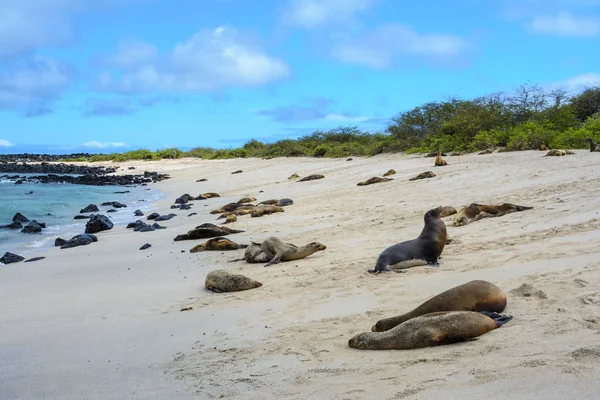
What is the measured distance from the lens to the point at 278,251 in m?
8.55

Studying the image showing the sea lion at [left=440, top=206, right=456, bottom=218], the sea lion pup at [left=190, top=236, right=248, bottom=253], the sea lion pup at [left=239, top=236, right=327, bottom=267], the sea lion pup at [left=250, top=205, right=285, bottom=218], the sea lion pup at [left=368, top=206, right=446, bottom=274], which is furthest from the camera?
the sea lion pup at [left=250, top=205, right=285, bottom=218]

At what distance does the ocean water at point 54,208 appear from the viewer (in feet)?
45.5

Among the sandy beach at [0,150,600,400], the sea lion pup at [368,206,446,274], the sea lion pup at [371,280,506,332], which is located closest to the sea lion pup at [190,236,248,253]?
the sandy beach at [0,150,600,400]

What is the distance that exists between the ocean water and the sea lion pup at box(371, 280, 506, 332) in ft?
29.4

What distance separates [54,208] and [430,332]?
66.6 feet

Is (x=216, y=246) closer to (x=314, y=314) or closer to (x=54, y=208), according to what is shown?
(x=314, y=314)

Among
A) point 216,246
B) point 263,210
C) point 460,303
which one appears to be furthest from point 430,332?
point 263,210

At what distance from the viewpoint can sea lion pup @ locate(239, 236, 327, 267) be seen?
28.1ft

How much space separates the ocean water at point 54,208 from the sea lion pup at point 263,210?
413 centimetres

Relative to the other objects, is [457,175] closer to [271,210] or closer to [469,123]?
[271,210]

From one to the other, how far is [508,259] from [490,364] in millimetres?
3274

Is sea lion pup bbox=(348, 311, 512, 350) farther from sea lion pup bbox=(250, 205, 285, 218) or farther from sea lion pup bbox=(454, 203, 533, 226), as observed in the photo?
sea lion pup bbox=(250, 205, 285, 218)

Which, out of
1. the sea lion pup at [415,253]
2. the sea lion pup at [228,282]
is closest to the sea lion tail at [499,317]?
the sea lion pup at [415,253]

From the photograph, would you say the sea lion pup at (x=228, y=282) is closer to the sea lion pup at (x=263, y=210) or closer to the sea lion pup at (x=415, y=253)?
the sea lion pup at (x=415, y=253)
